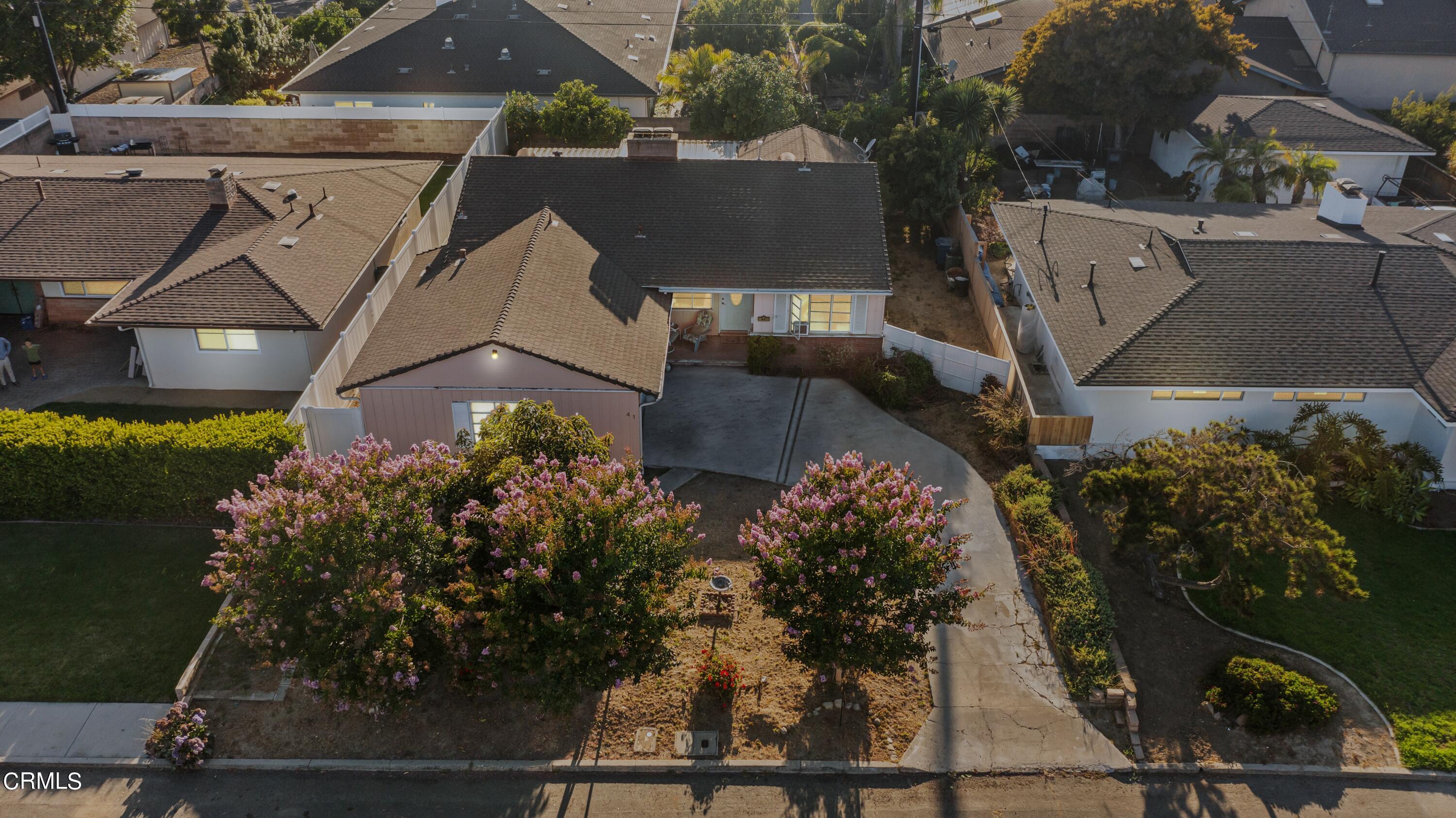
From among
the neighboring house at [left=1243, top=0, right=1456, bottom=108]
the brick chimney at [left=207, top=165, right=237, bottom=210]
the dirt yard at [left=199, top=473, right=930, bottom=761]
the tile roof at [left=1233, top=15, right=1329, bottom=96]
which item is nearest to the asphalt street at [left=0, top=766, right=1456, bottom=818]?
the dirt yard at [left=199, top=473, right=930, bottom=761]

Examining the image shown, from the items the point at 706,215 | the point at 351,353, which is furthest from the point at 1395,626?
the point at 351,353

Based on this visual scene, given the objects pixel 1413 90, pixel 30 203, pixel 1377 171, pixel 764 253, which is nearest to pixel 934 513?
pixel 764 253

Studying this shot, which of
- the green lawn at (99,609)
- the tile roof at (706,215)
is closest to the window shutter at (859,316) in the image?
the tile roof at (706,215)

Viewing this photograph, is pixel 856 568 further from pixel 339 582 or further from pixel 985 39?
pixel 985 39

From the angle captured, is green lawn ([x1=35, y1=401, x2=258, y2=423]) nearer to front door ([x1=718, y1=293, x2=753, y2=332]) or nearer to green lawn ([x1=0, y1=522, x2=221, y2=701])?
green lawn ([x1=0, y1=522, x2=221, y2=701])

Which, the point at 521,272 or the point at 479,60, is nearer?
the point at 521,272
